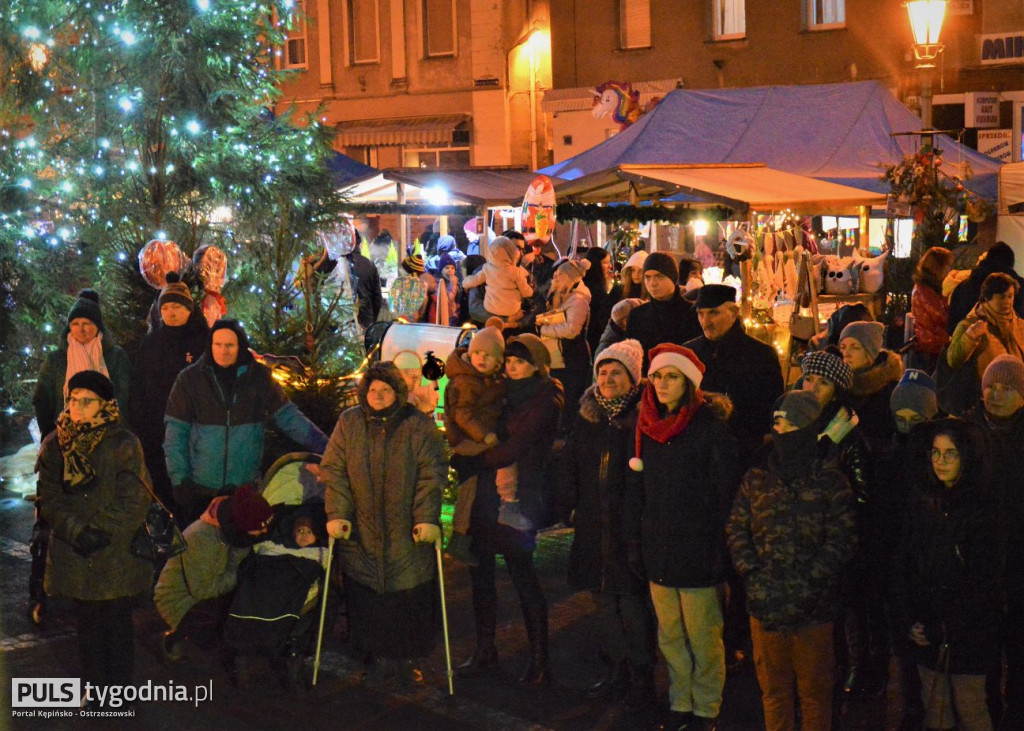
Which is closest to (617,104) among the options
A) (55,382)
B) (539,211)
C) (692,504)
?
(539,211)

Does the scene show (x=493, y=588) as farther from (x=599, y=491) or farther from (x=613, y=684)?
(x=599, y=491)

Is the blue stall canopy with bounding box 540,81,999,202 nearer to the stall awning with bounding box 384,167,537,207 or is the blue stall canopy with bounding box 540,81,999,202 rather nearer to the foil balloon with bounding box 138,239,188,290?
the stall awning with bounding box 384,167,537,207

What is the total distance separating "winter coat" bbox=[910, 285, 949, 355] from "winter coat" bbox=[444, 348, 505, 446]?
13.9ft

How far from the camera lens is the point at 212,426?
707 cm

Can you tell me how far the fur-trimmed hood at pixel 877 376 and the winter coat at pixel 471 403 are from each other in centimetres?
191

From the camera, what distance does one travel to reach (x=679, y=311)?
28.0 ft

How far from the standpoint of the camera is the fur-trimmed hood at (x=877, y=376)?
647 centimetres

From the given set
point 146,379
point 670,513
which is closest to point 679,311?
point 670,513

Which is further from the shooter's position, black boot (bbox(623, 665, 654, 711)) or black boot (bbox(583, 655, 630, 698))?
black boot (bbox(583, 655, 630, 698))

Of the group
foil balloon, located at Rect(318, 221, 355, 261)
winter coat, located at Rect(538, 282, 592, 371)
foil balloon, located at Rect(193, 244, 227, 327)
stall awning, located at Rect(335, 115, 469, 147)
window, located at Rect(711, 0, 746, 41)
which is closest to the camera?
foil balloon, located at Rect(193, 244, 227, 327)

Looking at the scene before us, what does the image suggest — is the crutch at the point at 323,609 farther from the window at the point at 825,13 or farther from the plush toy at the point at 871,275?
the window at the point at 825,13

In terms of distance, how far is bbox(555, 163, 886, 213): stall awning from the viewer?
543 inches

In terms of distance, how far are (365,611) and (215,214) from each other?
6.48 meters

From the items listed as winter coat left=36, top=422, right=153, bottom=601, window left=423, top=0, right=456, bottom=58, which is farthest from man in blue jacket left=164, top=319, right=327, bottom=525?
window left=423, top=0, right=456, bottom=58
